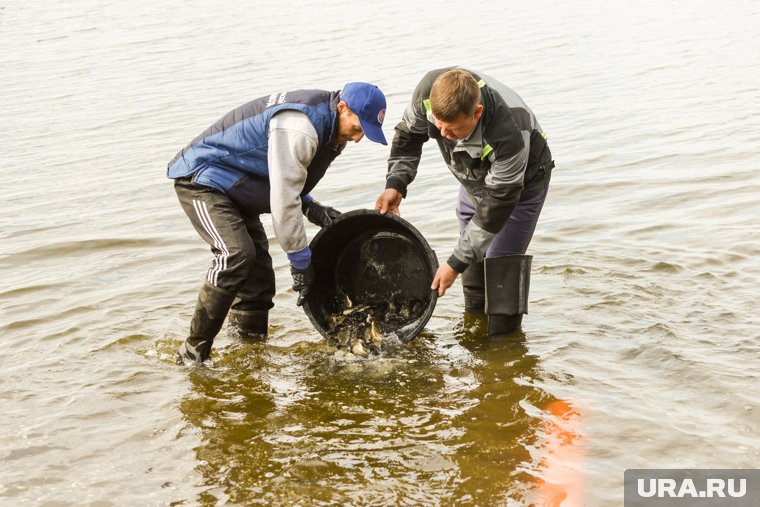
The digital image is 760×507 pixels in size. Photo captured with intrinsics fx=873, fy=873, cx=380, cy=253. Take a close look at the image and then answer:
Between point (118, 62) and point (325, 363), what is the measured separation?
12998 millimetres

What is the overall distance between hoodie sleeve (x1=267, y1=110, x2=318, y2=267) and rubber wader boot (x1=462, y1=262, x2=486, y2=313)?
1.67m

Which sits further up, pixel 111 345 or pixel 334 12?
pixel 334 12

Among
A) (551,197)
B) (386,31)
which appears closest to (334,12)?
(386,31)

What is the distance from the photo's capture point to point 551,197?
28.4 ft

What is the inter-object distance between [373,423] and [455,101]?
1.71 m

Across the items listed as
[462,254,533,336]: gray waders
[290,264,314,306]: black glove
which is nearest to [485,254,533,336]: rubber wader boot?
[462,254,533,336]: gray waders

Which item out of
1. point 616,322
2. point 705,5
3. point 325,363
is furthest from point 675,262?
point 705,5

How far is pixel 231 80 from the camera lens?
14664mm

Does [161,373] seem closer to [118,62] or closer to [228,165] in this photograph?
[228,165]

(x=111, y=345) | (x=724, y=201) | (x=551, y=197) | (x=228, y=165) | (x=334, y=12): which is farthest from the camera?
(x=334, y=12)

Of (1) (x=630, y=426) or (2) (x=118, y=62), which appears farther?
(2) (x=118, y=62)

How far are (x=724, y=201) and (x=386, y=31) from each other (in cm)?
1269

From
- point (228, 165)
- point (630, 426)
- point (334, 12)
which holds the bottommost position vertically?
point (630, 426)

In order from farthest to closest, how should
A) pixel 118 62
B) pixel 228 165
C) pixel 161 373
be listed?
1. pixel 118 62
2. pixel 161 373
3. pixel 228 165
